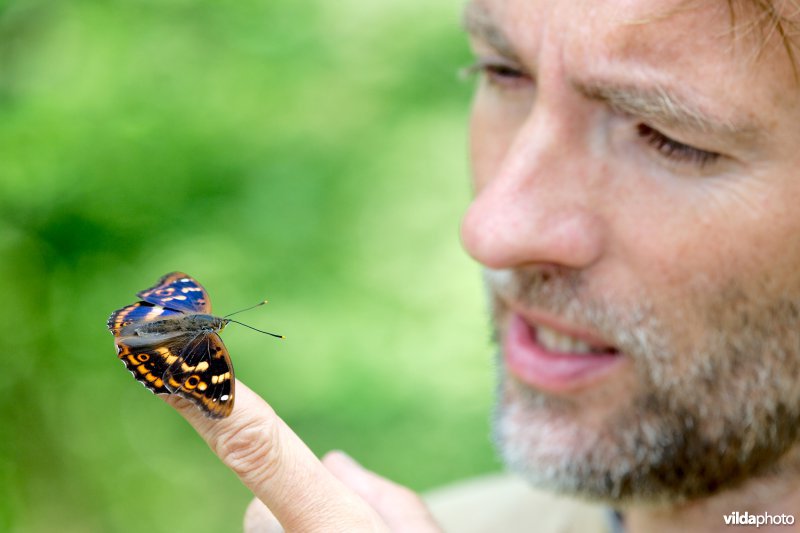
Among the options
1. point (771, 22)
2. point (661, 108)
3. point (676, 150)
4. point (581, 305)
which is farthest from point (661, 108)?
point (581, 305)

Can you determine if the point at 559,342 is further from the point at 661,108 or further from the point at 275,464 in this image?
the point at 275,464

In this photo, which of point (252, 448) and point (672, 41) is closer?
point (252, 448)

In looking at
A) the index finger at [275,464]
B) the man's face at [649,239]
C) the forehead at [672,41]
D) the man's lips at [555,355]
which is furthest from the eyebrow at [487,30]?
the index finger at [275,464]

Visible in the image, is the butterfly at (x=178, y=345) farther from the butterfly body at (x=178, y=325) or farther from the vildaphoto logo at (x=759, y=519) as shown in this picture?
the vildaphoto logo at (x=759, y=519)

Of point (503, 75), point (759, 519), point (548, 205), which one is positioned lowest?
point (759, 519)

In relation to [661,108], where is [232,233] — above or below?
below

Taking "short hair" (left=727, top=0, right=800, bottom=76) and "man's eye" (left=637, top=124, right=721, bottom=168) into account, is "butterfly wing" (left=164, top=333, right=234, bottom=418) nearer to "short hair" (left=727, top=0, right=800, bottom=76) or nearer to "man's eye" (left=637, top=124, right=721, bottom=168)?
"man's eye" (left=637, top=124, right=721, bottom=168)

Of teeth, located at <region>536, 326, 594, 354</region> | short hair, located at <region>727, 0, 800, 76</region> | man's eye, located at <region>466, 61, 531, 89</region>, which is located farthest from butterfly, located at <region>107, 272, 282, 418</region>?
short hair, located at <region>727, 0, 800, 76</region>
